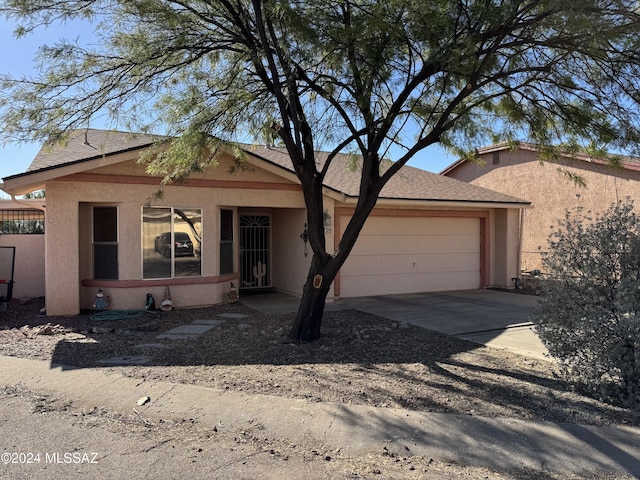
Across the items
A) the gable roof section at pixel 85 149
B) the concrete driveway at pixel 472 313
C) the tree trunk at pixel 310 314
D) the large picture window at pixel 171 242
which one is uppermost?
the gable roof section at pixel 85 149

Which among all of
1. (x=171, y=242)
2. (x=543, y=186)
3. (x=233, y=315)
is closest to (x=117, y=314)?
(x=171, y=242)

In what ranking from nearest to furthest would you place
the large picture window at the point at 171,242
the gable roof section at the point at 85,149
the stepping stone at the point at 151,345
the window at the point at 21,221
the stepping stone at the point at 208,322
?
the stepping stone at the point at 151,345, the stepping stone at the point at 208,322, the gable roof section at the point at 85,149, the large picture window at the point at 171,242, the window at the point at 21,221

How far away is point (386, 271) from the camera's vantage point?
14.5m

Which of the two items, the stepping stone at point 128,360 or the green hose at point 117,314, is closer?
the stepping stone at point 128,360

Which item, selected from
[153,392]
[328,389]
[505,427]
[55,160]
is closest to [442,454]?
[505,427]

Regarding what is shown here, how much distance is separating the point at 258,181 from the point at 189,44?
4027mm

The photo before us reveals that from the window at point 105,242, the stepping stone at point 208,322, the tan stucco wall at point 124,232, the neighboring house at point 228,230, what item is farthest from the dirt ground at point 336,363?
the neighboring house at point 228,230

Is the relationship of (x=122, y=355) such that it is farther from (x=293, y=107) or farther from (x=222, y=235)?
(x=222, y=235)

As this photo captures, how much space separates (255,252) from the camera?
15031 millimetres

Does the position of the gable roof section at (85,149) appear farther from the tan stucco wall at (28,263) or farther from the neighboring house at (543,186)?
the neighboring house at (543,186)

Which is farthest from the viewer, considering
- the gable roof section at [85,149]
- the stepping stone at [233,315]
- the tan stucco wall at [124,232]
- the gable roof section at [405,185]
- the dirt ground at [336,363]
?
the gable roof section at [405,185]

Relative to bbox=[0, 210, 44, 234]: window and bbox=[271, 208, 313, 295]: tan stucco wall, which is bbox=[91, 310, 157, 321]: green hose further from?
bbox=[0, 210, 44, 234]: window

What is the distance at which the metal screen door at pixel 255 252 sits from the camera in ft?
48.4

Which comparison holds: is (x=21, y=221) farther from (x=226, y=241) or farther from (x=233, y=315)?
(x=233, y=315)
